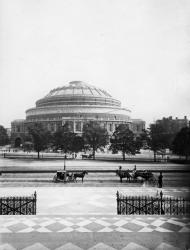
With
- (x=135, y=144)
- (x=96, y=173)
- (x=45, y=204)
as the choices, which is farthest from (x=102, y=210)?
(x=135, y=144)

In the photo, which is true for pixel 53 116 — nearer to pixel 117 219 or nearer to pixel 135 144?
pixel 135 144

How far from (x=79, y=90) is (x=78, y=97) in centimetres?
866

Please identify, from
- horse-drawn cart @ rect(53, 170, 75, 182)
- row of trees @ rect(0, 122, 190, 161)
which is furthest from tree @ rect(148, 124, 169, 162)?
horse-drawn cart @ rect(53, 170, 75, 182)

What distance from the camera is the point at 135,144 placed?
2112 inches

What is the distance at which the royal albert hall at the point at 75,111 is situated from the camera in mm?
115875

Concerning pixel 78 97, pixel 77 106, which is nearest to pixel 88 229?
pixel 77 106

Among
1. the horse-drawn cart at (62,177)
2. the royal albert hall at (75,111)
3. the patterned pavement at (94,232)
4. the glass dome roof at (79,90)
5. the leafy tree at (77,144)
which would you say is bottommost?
the patterned pavement at (94,232)

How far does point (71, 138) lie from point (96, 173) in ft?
87.4

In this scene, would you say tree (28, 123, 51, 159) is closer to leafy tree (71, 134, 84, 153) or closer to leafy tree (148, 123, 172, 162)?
leafy tree (71, 134, 84, 153)

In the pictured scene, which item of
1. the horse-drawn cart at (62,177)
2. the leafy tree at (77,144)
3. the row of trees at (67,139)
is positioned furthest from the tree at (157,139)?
the horse-drawn cart at (62,177)

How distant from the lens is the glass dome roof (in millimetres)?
126500

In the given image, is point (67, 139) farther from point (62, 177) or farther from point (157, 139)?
point (62, 177)

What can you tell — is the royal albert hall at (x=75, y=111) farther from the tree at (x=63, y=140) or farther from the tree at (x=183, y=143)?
the tree at (x=183, y=143)

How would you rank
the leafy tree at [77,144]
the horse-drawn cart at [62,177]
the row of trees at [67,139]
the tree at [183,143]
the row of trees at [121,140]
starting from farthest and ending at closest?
1. the leafy tree at [77,144]
2. the row of trees at [67,139]
3. the row of trees at [121,140]
4. the tree at [183,143]
5. the horse-drawn cart at [62,177]
